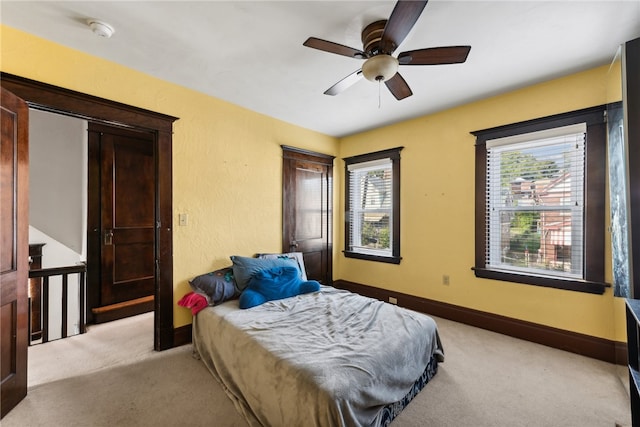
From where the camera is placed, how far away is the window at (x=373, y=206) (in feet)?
12.2

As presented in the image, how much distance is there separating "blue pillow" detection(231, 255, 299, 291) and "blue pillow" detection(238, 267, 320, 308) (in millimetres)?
59

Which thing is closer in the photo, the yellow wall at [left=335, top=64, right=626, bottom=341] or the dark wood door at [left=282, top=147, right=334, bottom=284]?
the yellow wall at [left=335, top=64, right=626, bottom=341]

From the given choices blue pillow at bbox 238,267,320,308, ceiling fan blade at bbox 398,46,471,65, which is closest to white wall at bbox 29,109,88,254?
blue pillow at bbox 238,267,320,308

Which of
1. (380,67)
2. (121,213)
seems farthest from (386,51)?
(121,213)

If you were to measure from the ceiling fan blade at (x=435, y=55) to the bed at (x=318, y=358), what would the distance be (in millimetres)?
1916

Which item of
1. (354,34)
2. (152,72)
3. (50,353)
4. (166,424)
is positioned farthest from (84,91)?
(166,424)

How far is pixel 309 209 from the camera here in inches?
158

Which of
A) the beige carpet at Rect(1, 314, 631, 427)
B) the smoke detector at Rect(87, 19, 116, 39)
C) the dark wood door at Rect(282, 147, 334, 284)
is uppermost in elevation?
the smoke detector at Rect(87, 19, 116, 39)

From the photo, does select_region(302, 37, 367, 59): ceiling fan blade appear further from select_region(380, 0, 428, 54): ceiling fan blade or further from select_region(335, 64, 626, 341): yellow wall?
select_region(335, 64, 626, 341): yellow wall

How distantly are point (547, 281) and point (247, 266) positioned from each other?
3.01m

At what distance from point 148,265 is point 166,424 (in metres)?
2.62

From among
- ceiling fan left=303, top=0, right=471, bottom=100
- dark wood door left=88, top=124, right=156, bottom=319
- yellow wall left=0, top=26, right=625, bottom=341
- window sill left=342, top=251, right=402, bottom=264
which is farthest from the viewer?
window sill left=342, top=251, right=402, bottom=264

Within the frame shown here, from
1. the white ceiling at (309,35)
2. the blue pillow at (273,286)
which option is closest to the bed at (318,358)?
the blue pillow at (273,286)

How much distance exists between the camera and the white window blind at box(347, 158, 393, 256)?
392cm
